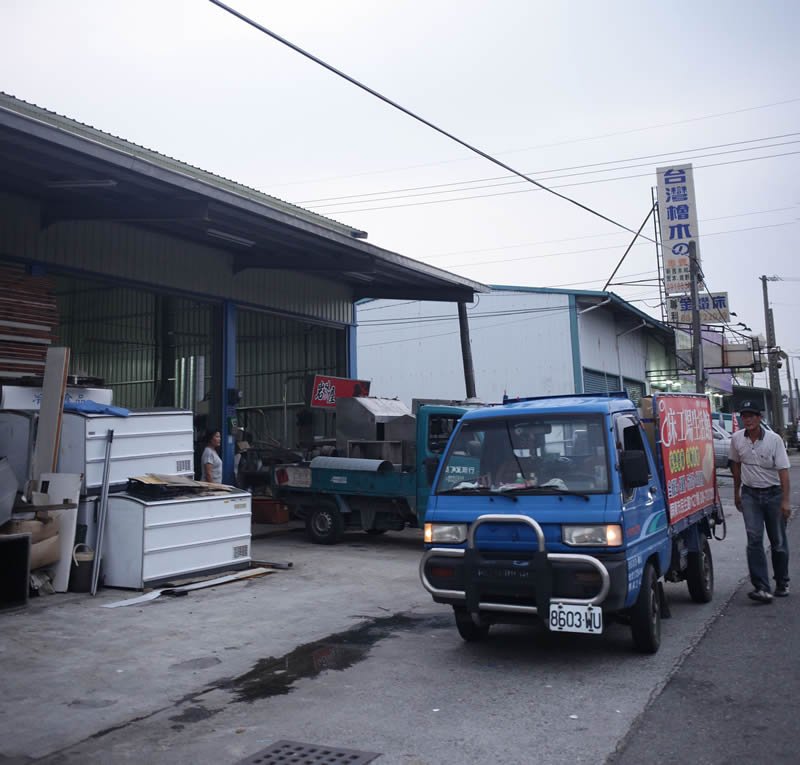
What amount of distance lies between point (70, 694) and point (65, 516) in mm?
3926

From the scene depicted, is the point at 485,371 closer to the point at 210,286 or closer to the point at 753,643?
the point at 210,286

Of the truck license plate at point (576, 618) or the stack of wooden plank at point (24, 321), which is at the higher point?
the stack of wooden plank at point (24, 321)

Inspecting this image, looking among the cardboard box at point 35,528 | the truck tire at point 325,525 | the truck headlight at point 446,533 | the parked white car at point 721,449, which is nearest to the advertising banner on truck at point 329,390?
the truck tire at point 325,525

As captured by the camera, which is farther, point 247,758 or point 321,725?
point 321,725

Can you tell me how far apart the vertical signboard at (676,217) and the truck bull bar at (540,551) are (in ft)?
81.5

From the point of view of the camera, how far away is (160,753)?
16.0 ft

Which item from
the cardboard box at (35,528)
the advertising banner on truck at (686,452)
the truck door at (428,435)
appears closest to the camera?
the advertising banner on truck at (686,452)

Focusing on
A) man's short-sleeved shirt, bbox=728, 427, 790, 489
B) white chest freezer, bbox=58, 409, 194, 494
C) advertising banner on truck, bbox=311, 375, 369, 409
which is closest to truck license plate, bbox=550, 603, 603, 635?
man's short-sleeved shirt, bbox=728, 427, 790, 489

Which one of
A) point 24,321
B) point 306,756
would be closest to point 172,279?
point 24,321

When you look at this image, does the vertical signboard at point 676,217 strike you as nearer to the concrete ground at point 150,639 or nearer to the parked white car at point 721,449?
the parked white car at point 721,449

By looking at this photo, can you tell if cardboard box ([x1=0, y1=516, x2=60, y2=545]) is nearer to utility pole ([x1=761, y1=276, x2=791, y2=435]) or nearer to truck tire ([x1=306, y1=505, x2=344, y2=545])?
truck tire ([x1=306, y1=505, x2=344, y2=545])

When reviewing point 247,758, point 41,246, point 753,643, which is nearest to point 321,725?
point 247,758

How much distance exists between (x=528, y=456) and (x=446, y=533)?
962 mm

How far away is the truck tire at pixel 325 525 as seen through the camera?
45.4 ft
